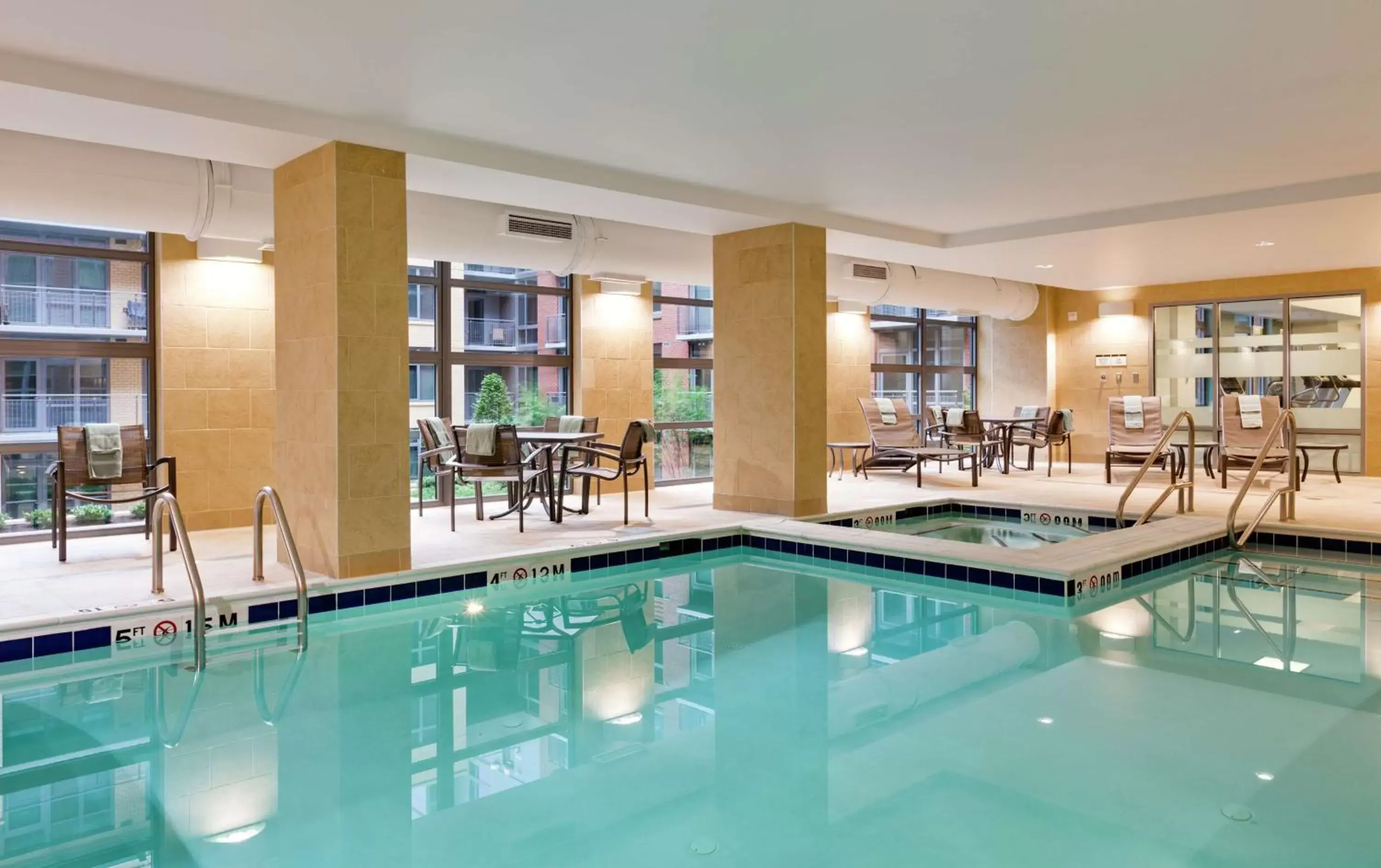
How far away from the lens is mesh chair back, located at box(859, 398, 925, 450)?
11.6m

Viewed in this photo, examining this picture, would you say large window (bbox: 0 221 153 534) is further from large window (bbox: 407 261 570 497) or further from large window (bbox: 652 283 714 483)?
large window (bbox: 652 283 714 483)

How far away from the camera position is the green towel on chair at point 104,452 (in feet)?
20.5

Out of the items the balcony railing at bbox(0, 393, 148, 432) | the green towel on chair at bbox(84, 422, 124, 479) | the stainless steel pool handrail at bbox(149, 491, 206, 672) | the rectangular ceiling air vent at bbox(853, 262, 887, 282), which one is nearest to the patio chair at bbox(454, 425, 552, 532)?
the green towel on chair at bbox(84, 422, 124, 479)

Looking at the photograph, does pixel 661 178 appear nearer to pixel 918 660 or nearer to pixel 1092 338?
pixel 918 660

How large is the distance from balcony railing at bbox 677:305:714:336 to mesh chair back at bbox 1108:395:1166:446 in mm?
5022

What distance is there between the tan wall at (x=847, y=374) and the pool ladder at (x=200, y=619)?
8.37m

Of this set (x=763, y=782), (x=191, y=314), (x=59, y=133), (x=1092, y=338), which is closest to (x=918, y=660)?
(x=763, y=782)

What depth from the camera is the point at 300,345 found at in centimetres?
567

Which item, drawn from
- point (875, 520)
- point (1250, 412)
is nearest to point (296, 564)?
point (875, 520)

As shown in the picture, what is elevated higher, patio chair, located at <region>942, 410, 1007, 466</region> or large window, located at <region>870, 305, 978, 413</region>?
large window, located at <region>870, 305, 978, 413</region>

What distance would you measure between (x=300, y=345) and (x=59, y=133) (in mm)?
1623

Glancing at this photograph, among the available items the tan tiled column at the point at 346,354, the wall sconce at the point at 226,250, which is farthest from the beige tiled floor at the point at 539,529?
the wall sconce at the point at 226,250

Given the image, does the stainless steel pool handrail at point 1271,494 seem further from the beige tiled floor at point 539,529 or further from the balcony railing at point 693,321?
the balcony railing at point 693,321

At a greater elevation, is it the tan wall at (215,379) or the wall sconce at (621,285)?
the wall sconce at (621,285)
